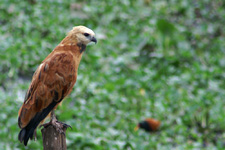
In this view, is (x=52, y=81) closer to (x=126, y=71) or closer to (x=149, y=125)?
(x=149, y=125)

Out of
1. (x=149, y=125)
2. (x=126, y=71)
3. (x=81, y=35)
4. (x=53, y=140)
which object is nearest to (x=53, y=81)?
(x=81, y=35)

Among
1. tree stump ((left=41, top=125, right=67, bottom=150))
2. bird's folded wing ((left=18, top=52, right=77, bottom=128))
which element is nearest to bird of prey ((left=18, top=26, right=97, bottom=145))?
bird's folded wing ((left=18, top=52, right=77, bottom=128))

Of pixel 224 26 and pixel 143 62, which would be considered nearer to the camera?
pixel 143 62

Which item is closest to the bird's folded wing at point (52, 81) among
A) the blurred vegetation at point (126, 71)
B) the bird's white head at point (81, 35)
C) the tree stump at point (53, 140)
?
the bird's white head at point (81, 35)

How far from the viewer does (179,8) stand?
9.30 m

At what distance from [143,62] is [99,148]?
2.84 metres

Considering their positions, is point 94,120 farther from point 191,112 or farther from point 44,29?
point 44,29

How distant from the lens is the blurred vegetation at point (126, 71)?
18.1 ft

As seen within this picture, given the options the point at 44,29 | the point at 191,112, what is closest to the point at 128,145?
the point at 191,112

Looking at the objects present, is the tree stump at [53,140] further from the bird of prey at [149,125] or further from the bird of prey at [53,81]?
the bird of prey at [149,125]

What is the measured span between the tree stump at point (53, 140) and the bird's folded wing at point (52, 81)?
1.03 feet

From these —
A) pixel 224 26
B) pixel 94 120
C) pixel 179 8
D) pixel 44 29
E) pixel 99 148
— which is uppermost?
pixel 179 8

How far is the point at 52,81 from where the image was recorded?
3717 mm

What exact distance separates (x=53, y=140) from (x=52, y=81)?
62 centimetres
